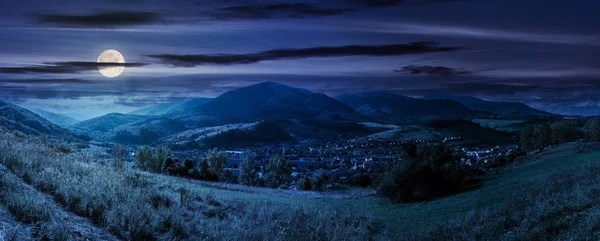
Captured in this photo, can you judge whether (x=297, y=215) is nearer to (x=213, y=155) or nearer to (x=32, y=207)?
(x=32, y=207)

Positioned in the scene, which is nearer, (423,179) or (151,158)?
(423,179)

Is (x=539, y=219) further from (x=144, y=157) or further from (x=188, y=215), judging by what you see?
(x=144, y=157)

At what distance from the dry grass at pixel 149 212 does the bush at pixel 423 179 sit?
1127cm

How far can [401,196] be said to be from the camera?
27984 millimetres

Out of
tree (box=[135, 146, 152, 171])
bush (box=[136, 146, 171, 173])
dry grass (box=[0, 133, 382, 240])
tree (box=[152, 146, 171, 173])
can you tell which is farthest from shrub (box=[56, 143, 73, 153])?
tree (box=[135, 146, 152, 171])

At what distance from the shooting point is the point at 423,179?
2841 centimetres

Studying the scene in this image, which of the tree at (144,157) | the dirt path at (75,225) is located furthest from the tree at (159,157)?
the dirt path at (75,225)

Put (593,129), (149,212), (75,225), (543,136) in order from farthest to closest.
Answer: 1. (543,136)
2. (593,129)
3. (149,212)
4. (75,225)

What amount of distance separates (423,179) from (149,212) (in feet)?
67.9

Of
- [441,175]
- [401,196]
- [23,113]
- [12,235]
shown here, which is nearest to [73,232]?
[12,235]

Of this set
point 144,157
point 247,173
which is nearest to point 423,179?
point 247,173

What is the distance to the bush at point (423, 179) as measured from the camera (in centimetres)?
2797

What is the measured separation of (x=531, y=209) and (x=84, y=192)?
14.0m

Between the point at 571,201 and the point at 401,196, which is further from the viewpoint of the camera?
the point at 401,196
